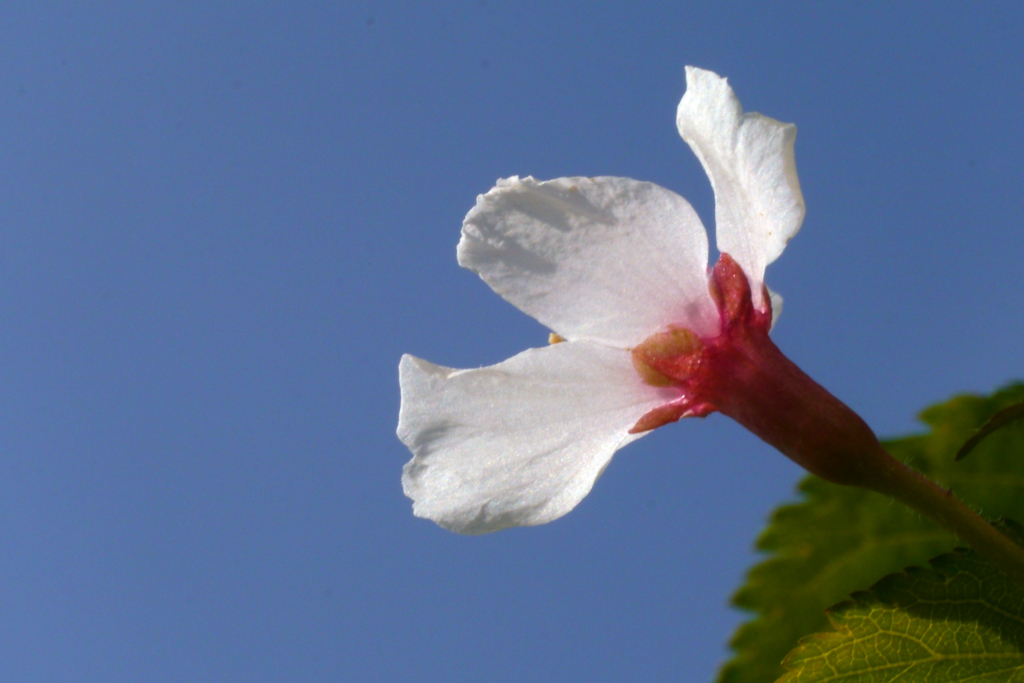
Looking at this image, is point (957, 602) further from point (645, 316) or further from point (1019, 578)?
point (645, 316)

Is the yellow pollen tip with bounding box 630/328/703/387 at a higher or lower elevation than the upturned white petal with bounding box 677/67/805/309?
lower

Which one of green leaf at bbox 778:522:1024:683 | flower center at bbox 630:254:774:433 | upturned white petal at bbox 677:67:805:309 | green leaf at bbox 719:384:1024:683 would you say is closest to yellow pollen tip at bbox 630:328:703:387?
flower center at bbox 630:254:774:433

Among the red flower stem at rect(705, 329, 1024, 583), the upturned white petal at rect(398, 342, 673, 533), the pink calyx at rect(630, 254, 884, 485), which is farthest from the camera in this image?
the upturned white petal at rect(398, 342, 673, 533)

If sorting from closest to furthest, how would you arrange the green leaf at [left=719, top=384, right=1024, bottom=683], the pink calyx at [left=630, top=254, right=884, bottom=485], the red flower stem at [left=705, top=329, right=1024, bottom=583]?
1. the red flower stem at [left=705, top=329, right=1024, bottom=583]
2. the pink calyx at [left=630, top=254, right=884, bottom=485]
3. the green leaf at [left=719, top=384, right=1024, bottom=683]

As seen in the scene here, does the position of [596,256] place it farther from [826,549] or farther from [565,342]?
[826,549]

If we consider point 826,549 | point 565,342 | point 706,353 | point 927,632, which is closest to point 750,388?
point 706,353

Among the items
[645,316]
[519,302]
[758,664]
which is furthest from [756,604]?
[519,302]

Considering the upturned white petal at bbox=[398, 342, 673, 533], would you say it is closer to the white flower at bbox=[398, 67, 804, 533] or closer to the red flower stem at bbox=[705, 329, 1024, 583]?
the white flower at bbox=[398, 67, 804, 533]
